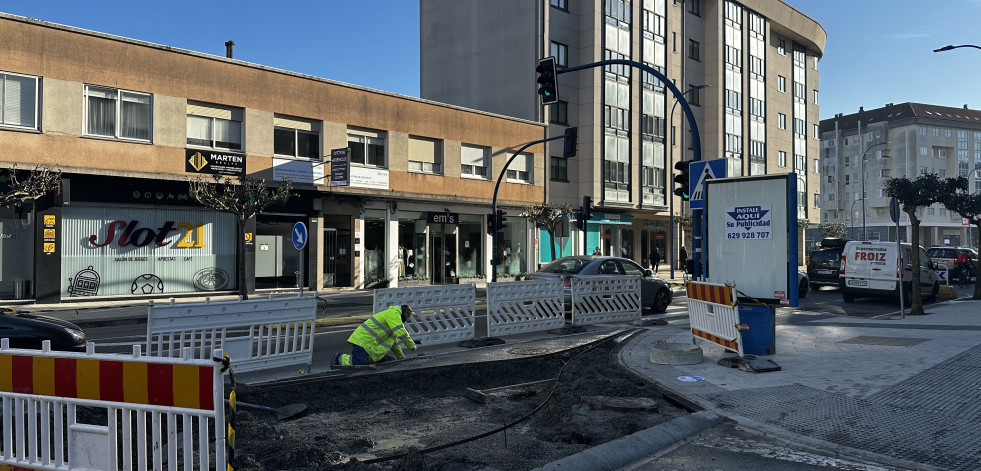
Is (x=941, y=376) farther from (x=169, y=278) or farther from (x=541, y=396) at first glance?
(x=169, y=278)

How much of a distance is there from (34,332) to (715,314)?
9038 mm

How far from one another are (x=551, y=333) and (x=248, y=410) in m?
7.77

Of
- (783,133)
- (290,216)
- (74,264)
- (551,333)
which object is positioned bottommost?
(551,333)

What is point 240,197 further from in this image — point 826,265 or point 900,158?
point 900,158

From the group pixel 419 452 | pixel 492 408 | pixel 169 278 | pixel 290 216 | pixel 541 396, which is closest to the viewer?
pixel 419 452

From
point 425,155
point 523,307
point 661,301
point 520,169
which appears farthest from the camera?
point 520,169

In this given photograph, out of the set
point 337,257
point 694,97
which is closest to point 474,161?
point 337,257

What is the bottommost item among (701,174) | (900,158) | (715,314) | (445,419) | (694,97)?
(445,419)

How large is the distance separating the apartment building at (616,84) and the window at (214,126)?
16599 millimetres

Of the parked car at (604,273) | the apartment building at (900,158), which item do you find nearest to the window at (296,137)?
the parked car at (604,273)

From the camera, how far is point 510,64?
3712cm

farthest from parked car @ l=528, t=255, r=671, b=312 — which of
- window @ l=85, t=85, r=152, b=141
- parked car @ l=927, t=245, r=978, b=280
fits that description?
parked car @ l=927, t=245, r=978, b=280

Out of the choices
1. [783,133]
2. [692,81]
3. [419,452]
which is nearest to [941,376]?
[419,452]

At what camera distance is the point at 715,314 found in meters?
9.16
